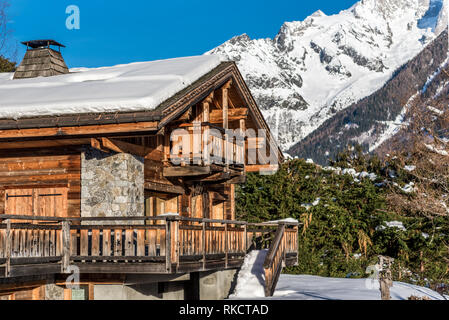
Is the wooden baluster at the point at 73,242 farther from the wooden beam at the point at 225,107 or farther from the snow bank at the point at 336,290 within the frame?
the wooden beam at the point at 225,107

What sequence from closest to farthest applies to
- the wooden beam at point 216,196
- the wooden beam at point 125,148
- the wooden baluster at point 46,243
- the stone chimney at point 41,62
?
the wooden baluster at point 46,243 → the wooden beam at point 125,148 → the stone chimney at point 41,62 → the wooden beam at point 216,196

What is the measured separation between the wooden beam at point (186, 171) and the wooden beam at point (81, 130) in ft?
13.1

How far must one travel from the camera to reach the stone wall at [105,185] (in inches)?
576

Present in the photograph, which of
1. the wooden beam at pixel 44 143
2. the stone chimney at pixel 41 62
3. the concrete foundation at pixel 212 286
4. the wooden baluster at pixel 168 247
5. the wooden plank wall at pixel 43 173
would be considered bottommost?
the concrete foundation at pixel 212 286

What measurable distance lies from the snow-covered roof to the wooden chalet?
0.03m

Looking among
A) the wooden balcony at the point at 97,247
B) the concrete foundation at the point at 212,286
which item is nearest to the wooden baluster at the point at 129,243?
the wooden balcony at the point at 97,247

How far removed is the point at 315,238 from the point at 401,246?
316 centimetres

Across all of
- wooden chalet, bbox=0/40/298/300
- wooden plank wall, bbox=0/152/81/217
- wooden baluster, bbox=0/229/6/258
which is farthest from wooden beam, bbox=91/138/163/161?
wooden baluster, bbox=0/229/6/258

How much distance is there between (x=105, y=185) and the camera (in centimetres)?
1468

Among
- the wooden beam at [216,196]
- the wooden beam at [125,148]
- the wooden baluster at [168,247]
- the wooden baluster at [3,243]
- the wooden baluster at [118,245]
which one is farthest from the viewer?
the wooden beam at [216,196]

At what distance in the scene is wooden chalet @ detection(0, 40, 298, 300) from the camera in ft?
43.5

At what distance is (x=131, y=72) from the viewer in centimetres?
1769

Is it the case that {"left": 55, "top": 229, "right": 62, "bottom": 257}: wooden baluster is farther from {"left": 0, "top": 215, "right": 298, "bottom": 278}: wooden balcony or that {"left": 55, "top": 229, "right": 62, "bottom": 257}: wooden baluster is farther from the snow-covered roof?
the snow-covered roof
